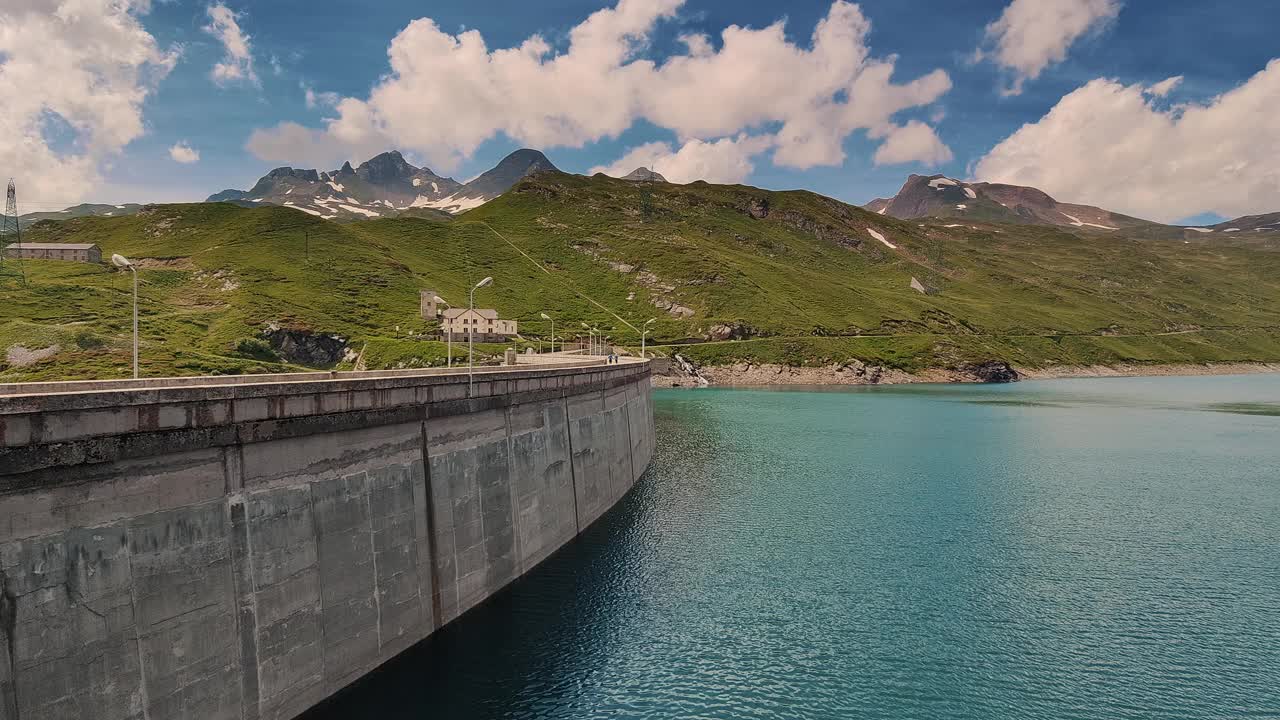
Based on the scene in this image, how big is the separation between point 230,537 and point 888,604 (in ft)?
101

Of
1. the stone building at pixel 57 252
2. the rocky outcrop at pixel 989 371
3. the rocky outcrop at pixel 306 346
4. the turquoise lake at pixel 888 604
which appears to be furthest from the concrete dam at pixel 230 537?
the rocky outcrop at pixel 989 371

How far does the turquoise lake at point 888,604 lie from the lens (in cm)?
2652

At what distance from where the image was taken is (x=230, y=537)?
20.3 m

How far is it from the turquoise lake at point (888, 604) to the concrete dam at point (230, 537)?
2680mm

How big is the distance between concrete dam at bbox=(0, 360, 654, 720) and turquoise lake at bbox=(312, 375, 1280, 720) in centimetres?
268

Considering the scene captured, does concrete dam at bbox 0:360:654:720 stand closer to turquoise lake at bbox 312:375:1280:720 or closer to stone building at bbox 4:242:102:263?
turquoise lake at bbox 312:375:1280:720

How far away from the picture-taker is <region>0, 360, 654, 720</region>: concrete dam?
16125 mm

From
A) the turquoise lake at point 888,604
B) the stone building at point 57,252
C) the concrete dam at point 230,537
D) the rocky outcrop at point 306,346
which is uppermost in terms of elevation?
the stone building at point 57,252

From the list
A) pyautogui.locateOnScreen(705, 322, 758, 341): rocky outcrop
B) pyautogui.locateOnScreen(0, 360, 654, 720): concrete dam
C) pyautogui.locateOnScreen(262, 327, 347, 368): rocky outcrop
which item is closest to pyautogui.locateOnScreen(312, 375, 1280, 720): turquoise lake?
pyautogui.locateOnScreen(0, 360, 654, 720): concrete dam

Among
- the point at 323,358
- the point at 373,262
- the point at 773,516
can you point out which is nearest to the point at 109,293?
the point at 323,358

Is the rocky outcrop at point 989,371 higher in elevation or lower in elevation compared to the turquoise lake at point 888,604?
higher

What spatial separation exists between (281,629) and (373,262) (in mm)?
193155

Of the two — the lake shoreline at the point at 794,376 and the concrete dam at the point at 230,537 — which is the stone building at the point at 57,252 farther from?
the concrete dam at the point at 230,537

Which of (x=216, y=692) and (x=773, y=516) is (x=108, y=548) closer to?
(x=216, y=692)
